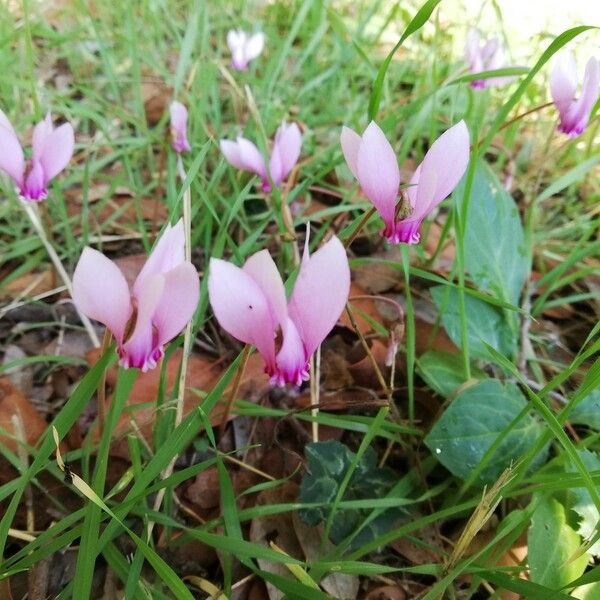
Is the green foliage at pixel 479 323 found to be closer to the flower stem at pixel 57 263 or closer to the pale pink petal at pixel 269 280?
the pale pink petal at pixel 269 280

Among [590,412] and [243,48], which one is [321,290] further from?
[243,48]

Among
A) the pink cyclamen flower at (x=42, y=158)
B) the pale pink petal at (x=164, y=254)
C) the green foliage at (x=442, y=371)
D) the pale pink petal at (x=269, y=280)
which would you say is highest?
the pale pink petal at (x=269, y=280)

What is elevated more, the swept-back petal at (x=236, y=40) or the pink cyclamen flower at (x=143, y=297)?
the pink cyclamen flower at (x=143, y=297)

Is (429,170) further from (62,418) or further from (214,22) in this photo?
(214,22)

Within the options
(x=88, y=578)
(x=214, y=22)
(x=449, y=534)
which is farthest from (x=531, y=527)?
(x=214, y=22)

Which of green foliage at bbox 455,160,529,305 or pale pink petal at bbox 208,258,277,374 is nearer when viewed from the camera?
pale pink petal at bbox 208,258,277,374

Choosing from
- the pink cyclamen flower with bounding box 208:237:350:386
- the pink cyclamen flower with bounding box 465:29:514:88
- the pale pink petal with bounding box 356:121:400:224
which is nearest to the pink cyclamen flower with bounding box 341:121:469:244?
the pale pink petal with bounding box 356:121:400:224

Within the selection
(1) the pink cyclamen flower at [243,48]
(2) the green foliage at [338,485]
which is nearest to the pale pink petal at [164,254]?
(2) the green foliage at [338,485]

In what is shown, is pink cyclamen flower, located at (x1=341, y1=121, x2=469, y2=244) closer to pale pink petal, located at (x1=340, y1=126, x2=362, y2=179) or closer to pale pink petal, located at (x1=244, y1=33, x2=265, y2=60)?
pale pink petal, located at (x1=340, y1=126, x2=362, y2=179)

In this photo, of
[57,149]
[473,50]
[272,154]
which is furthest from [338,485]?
[473,50]
